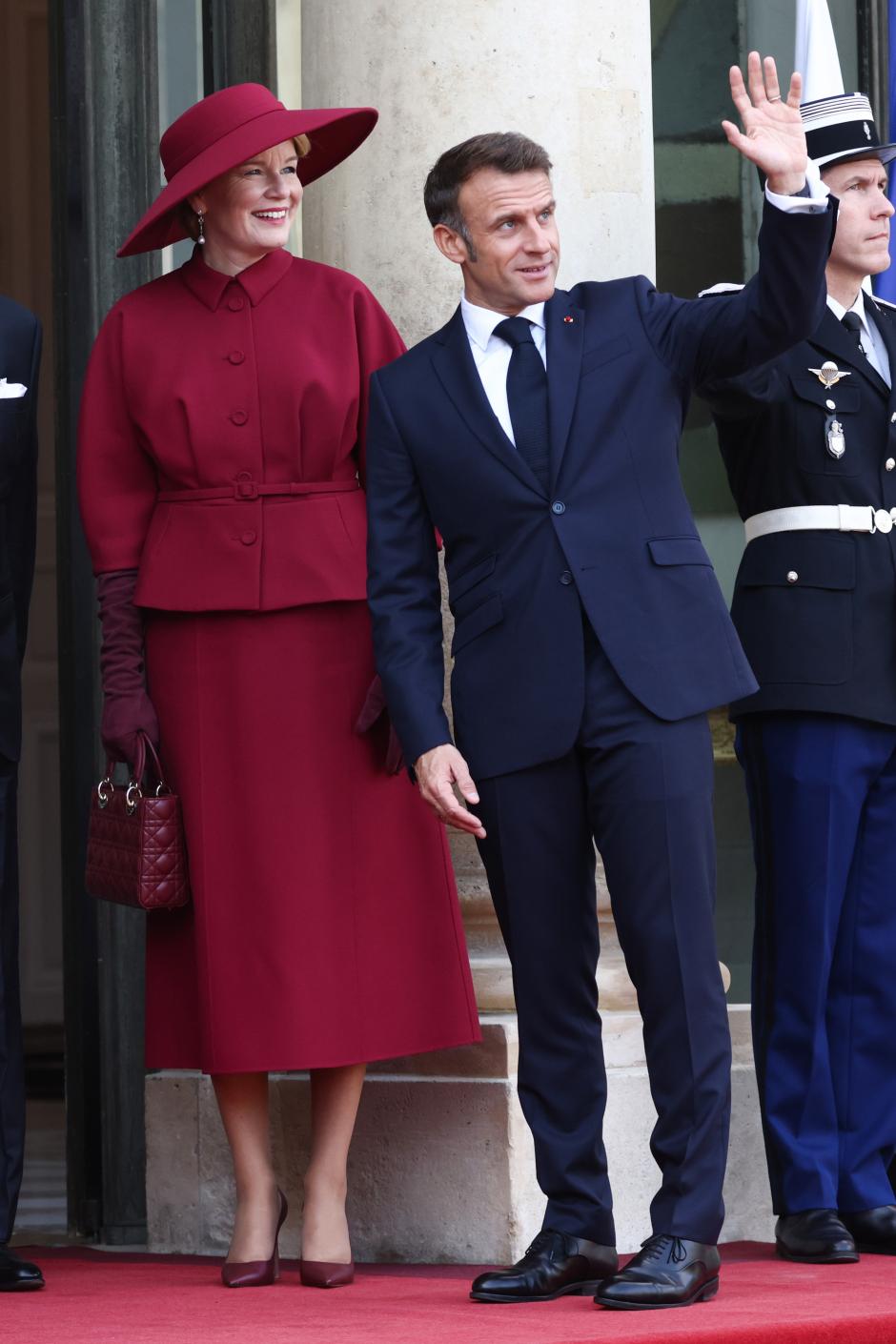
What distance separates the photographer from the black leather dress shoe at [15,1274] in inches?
167

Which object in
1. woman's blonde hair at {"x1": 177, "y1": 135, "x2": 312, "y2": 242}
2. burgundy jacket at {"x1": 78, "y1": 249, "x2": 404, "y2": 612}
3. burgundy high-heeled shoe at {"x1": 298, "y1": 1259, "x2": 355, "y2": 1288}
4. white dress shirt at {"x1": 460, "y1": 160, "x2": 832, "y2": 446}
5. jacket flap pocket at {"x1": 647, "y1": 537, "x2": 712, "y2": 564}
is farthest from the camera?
woman's blonde hair at {"x1": 177, "y1": 135, "x2": 312, "y2": 242}

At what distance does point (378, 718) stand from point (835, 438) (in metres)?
0.94

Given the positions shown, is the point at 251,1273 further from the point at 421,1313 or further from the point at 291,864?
the point at 291,864

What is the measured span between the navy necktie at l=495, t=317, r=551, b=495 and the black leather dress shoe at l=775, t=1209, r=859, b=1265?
1360 millimetres

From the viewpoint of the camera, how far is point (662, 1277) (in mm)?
3732

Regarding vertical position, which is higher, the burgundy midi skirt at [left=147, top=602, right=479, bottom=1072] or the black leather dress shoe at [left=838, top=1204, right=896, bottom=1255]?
the burgundy midi skirt at [left=147, top=602, right=479, bottom=1072]

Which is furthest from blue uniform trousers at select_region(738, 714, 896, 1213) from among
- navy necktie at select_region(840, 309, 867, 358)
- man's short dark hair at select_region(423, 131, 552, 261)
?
man's short dark hair at select_region(423, 131, 552, 261)

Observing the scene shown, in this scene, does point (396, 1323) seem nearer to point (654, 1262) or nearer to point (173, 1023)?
point (654, 1262)

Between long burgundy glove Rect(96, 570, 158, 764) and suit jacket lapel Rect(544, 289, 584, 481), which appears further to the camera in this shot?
long burgundy glove Rect(96, 570, 158, 764)

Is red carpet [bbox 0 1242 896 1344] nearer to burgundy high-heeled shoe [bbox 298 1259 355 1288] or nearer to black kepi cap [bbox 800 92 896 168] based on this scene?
burgundy high-heeled shoe [bbox 298 1259 355 1288]

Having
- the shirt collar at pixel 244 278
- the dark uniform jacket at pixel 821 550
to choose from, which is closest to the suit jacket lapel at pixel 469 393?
the shirt collar at pixel 244 278

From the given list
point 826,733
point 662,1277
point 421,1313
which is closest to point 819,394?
point 826,733

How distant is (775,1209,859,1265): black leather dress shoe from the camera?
426 centimetres

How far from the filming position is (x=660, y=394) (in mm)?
4023
